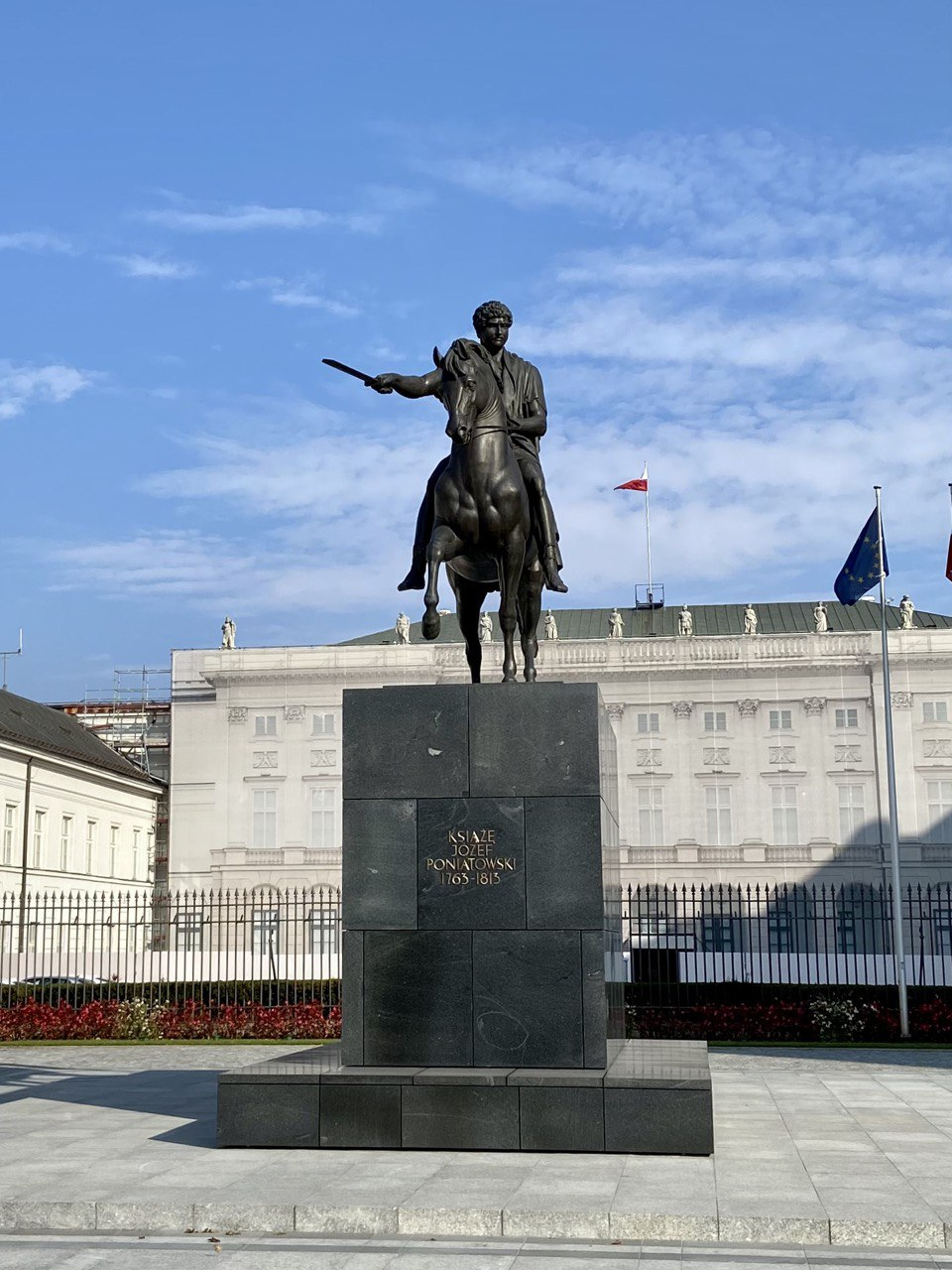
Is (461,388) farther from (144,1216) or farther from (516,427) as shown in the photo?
(144,1216)

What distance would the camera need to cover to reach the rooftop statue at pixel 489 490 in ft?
39.4

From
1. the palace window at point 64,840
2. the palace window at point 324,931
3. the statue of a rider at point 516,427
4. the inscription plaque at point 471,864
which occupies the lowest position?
the palace window at point 324,931

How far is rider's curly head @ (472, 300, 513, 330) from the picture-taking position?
495 inches

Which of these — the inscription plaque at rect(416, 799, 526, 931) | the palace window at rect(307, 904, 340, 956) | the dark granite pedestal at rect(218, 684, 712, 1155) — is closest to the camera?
the dark granite pedestal at rect(218, 684, 712, 1155)

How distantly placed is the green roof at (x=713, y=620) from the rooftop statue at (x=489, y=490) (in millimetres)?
58975

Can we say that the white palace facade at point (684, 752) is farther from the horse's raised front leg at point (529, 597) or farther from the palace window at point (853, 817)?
the horse's raised front leg at point (529, 597)

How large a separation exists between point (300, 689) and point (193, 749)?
580 centimetres

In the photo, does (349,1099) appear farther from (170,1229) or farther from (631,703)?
(631,703)

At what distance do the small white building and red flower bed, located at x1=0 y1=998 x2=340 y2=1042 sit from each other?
27842mm

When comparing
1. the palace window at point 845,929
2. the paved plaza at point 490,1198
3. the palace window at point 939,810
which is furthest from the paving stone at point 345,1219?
the palace window at point 939,810

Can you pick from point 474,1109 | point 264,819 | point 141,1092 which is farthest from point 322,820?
point 474,1109

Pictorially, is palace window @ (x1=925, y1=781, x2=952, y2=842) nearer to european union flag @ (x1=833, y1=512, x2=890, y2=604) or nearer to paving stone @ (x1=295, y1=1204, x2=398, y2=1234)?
european union flag @ (x1=833, y1=512, x2=890, y2=604)

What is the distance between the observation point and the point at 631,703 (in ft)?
219

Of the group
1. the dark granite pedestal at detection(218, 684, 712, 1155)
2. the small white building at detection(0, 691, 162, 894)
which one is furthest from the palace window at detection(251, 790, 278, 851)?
the dark granite pedestal at detection(218, 684, 712, 1155)
